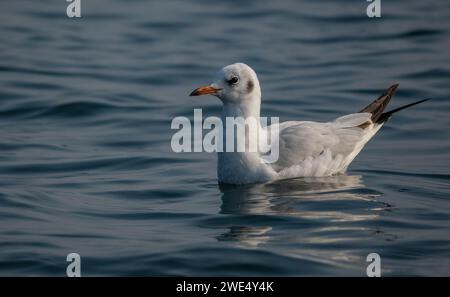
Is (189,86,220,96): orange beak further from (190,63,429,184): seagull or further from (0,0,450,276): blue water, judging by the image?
(0,0,450,276): blue water

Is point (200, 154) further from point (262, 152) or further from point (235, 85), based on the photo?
point (235, 85)

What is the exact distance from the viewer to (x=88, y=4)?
72.2 ft

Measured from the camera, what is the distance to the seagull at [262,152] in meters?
9.77

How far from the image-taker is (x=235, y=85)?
9766mm

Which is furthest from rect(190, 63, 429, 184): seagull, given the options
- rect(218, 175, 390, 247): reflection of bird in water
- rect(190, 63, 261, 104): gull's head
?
rect(218, 175, 390, 247): reflection of bird in water

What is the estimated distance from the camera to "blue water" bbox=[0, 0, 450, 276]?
26.6 feet

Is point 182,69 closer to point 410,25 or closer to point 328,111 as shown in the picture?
point 328,111

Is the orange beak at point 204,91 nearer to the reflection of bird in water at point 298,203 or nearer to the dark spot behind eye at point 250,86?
the dark spot behind eye at point 250,86

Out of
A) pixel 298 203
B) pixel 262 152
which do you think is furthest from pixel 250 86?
pixel 298 203

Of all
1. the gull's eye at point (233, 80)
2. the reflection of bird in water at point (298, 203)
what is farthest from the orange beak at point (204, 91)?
the reflection of bird in water at point (298, 203)

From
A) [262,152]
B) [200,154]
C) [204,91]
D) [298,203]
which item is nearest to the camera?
[298,203]

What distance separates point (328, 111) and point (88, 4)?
9.72 m

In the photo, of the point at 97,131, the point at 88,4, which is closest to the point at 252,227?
the point at 97,131

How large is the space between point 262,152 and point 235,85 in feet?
2.47
